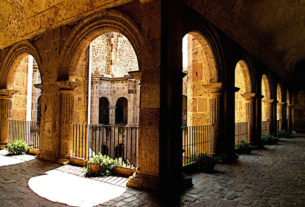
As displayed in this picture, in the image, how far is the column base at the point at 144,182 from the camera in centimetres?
350

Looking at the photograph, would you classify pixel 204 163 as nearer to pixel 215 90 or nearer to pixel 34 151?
pixel 215 90

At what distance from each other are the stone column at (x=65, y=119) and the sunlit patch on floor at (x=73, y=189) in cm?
126

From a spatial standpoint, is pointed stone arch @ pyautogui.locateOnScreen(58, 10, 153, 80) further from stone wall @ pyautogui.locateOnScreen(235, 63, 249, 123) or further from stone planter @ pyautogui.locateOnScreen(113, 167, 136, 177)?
stone wall @ pyautogui.locateOnScreen(235, 63, 249, 123)

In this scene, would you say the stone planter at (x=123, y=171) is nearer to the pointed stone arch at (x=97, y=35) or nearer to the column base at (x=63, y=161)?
the column base at (x=63, y=161)

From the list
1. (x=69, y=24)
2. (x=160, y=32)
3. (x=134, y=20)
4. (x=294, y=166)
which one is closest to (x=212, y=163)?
(x=294, y=166)

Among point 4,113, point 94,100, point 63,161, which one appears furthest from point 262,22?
point 94,100

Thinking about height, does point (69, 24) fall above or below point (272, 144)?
above

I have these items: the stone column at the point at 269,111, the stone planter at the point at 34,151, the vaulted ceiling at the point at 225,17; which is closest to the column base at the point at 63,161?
the stone planter at the point at 34,151

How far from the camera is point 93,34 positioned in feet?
17.0

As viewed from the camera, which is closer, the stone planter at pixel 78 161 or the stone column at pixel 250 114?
the stone planter at pixel 78 161

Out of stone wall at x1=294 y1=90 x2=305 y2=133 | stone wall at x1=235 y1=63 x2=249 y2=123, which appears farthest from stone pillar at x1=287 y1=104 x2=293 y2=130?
stone wall at x1=235 y1=63 x2=249 y2=123

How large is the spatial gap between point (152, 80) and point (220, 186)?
212cm

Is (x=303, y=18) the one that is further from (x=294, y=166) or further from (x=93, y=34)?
(x=93, y=34)

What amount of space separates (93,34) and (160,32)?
217 centimetres
